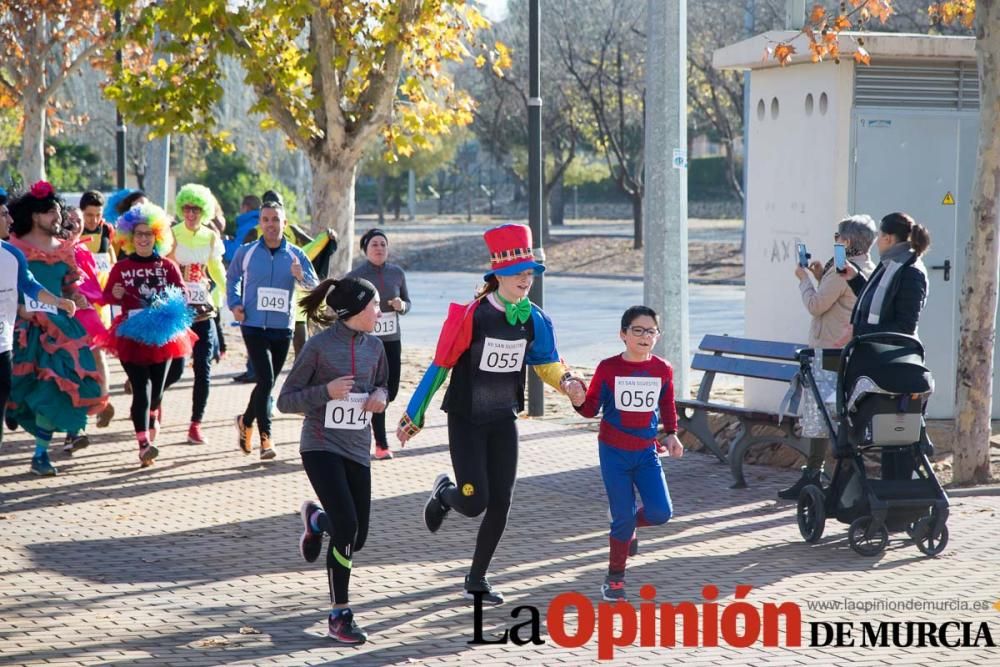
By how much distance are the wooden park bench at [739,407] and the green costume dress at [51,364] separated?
4555mm

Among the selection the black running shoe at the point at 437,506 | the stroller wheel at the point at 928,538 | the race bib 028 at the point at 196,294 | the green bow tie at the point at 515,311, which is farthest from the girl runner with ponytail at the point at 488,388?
the race bib 028 at the point at 196,294

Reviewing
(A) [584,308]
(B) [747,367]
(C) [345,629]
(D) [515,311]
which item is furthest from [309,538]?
(A) [584,308]

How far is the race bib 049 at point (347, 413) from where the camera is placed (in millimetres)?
7164

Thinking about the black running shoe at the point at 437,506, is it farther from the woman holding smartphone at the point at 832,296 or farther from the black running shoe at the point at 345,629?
the woman holding smartphone at the point at 832,296

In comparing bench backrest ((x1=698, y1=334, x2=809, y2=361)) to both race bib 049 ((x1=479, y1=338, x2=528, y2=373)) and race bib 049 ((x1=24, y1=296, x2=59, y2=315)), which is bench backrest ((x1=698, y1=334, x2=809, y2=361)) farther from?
race bib 049 ((x1=24, y1=296, x2=59, y2=315))

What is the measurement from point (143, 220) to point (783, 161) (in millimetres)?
5256

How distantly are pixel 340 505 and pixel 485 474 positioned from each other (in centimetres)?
87

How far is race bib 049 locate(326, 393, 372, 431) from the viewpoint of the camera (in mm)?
7164

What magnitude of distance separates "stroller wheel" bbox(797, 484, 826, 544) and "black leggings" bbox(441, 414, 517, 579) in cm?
221

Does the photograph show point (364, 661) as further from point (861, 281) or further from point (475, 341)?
point (861, 281)

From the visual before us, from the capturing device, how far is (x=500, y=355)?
300 inches

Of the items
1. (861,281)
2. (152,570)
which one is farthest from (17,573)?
(861,281)

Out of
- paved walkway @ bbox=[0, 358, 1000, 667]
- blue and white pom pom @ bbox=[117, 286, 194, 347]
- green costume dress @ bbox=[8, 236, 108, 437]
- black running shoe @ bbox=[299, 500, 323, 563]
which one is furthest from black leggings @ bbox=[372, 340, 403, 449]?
black running shoe @ bbox=[299, 500, 323, 563]

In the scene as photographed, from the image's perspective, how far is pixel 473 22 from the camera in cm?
1702
